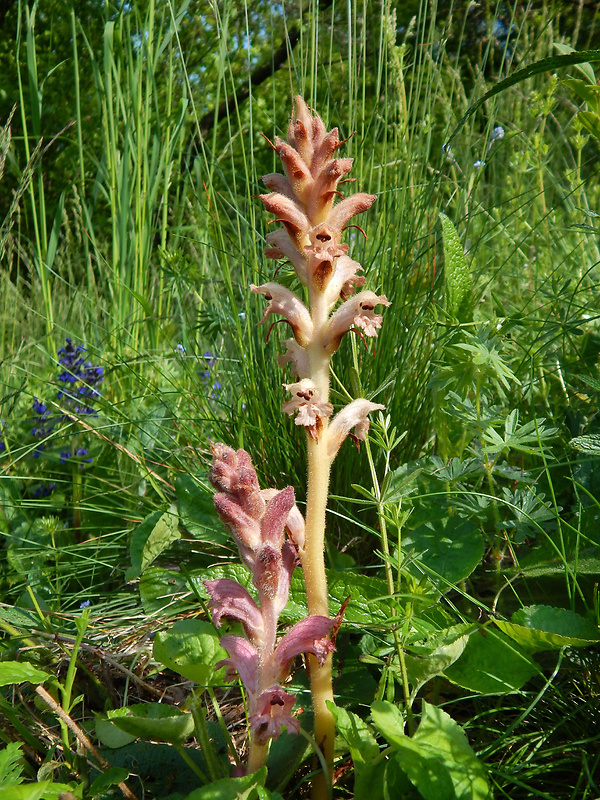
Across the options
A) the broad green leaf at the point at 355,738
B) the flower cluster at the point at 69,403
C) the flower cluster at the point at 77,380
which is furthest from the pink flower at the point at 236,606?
the flower cluster at the point at 77,380

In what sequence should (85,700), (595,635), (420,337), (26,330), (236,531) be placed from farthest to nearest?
(26,330)
(420,337)
(85,700)
(595,635)
(236,531)

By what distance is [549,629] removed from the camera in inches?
35.8

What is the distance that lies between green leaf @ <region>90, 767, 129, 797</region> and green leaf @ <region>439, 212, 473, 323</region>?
2.96ft

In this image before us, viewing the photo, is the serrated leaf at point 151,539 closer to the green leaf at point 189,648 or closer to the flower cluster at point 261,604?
the green leaf at point 189,648

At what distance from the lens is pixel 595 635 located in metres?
0.90

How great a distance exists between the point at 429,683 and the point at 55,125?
8266 millimetres

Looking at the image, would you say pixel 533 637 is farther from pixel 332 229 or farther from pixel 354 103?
pixel 354 103

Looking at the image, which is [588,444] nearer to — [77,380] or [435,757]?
[435,757]

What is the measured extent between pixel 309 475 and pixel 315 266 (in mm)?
269

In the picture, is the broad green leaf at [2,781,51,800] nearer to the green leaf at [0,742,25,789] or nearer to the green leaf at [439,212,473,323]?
the green leaf at [0,742,25,789]

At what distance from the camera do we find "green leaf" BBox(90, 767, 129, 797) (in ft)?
2.65

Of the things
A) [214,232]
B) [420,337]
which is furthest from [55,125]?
[420,337]

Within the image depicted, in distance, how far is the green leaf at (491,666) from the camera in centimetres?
89

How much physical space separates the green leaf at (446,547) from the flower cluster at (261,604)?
1.00ft
